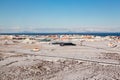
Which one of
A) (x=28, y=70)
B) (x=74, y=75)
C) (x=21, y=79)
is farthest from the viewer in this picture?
(x=28, y=70)

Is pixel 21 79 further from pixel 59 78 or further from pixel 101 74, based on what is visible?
pixel 101 74

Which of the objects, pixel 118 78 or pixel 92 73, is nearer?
pixel 118 78

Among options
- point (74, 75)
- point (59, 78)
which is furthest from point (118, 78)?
point (59, 78)

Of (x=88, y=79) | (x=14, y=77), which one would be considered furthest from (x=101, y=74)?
(x=14, y=77)

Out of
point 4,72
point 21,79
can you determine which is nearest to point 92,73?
point 21,79

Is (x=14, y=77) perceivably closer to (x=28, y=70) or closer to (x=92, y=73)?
(x=28, y=70)

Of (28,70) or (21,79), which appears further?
(28,70)

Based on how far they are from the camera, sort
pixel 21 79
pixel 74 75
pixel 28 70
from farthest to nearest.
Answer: pixel 28 70 < pixel 74 75 < pixel 21 79
